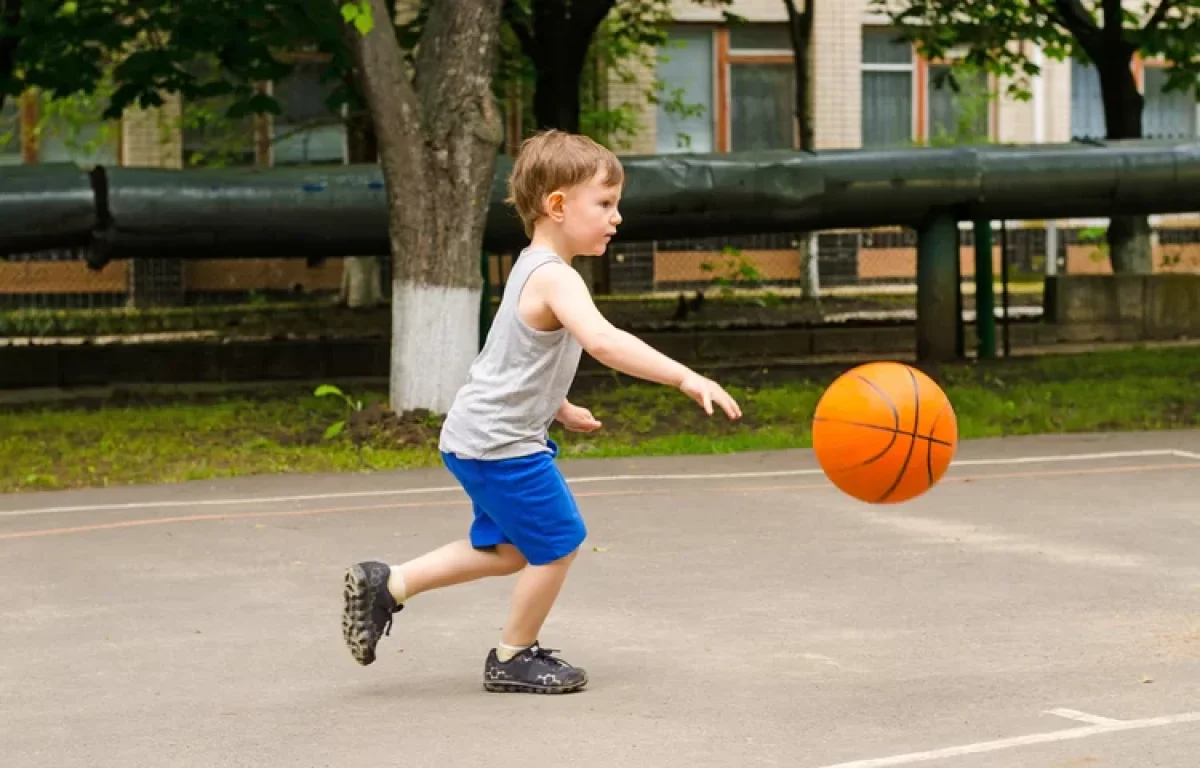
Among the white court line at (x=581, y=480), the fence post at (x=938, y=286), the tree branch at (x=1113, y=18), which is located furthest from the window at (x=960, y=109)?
the white court line at (x=581, y=480)

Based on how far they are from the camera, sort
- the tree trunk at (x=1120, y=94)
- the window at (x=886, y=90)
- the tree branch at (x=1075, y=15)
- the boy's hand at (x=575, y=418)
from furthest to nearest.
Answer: the window at (x=886, y=90) → the tree trunk at (x=1120, y=94) → the tree branch at (x=1075, y=15) → the boy's hand at (x=575, y=418)

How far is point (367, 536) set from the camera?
1020 cm

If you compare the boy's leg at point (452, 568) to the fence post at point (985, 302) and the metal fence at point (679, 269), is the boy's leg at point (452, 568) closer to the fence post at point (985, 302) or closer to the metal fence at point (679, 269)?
the fence post at point (985, 302)

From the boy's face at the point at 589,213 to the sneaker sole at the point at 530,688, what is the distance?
4.50 ft

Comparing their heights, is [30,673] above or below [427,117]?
below

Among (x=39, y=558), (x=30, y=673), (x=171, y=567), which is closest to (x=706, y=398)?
(x=30, y=673)

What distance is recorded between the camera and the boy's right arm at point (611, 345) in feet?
18.8

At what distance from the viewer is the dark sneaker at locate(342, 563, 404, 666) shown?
6.48 metres

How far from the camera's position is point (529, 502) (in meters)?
6.36

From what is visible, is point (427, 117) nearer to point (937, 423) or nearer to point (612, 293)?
point (937, 423)

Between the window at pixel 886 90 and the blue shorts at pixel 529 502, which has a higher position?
the window at pixel 886 90

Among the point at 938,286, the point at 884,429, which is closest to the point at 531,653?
the point at 884,429

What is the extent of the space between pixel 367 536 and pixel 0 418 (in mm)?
6227

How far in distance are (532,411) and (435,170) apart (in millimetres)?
8519
